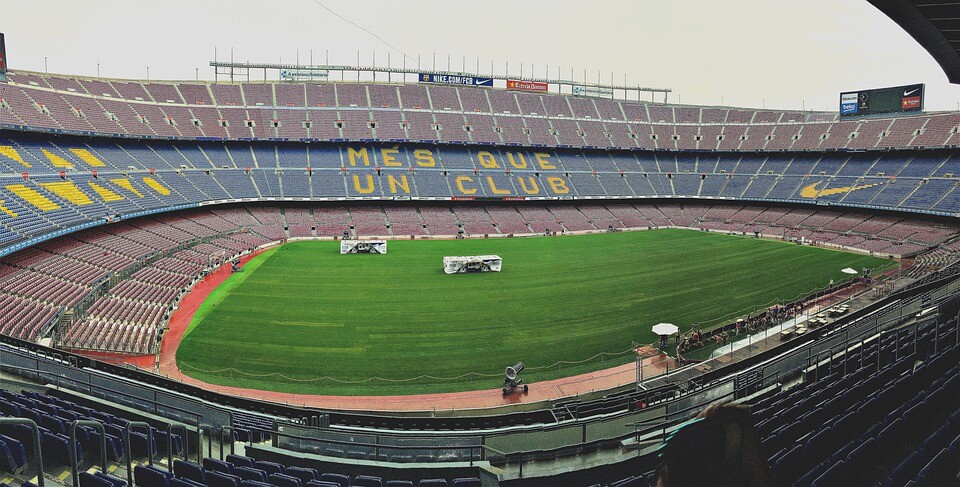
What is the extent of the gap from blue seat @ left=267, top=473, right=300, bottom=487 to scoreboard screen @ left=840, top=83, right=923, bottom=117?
249ft

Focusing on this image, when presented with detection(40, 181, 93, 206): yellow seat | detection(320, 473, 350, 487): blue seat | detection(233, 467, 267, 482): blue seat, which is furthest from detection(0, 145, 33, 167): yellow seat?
detection(320, 473, 350, 487): blue seat

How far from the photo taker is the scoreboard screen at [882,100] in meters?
61.2

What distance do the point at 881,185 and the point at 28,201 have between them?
71.5m

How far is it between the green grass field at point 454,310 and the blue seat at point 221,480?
35.8ft

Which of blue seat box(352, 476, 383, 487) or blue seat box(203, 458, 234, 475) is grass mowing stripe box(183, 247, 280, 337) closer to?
blue seat box(203, 458, 234, 475)

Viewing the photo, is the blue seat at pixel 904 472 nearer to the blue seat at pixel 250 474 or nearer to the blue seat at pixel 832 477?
the blue seat at pixel 832 477

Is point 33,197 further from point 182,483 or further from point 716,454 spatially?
point 716,454

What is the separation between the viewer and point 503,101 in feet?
247

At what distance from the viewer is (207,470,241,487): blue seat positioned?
694 cm

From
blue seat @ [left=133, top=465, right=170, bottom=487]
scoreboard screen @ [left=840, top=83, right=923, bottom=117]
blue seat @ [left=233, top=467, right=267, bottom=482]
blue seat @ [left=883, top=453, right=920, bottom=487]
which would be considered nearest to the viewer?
blue seat @ [left=883, top=453, right=920, bottom=487]

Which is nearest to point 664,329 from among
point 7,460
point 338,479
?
point 338,479

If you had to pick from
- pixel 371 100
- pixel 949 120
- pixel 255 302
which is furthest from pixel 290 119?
pixel 949 120

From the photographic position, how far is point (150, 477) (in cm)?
690

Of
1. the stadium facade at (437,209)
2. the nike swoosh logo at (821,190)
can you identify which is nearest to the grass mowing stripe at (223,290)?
the stadium facade at (437,209)
